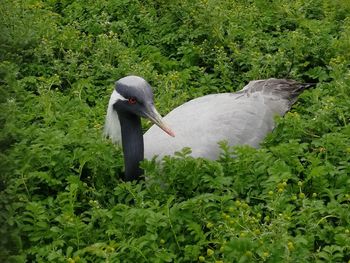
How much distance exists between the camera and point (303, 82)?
7336 millimetres

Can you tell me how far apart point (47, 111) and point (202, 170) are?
5.54 feet

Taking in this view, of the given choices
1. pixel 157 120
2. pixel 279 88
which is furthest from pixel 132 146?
pixel 279 88

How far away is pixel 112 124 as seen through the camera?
598 centimetres

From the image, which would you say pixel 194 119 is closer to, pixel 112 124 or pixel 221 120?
pixel 221 120

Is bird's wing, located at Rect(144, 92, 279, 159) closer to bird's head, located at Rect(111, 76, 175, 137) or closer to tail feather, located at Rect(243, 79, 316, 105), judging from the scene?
tail feather, located at Rect(243, 79, 316, 105)

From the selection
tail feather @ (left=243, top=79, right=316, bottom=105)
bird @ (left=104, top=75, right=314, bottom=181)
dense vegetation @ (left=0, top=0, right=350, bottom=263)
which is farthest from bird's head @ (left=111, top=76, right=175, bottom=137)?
tail feather @ (left=243, top=79, right=316, bottom=105)

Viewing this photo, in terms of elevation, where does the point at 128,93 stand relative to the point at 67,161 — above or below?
above

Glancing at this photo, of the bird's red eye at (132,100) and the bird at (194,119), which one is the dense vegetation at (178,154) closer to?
the bird at (194,119)

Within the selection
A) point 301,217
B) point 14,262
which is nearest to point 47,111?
point 14,262

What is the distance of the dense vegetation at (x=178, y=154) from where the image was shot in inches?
190

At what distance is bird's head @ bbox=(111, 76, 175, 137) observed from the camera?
224 inches

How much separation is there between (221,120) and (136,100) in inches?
30.4

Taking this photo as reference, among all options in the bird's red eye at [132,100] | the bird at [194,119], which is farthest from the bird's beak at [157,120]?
the bird's red eye at [132,100]

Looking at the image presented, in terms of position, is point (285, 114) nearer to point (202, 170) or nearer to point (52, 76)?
point (202, 170)
